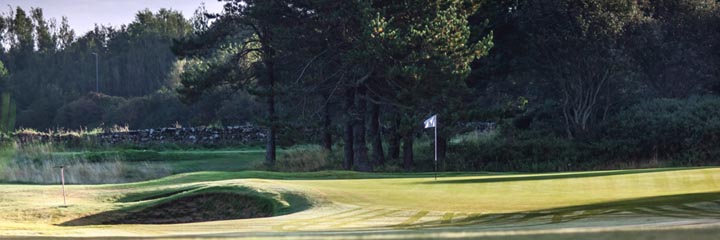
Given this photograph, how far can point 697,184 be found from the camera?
1688cm

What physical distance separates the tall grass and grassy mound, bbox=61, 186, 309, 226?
47.5 feet

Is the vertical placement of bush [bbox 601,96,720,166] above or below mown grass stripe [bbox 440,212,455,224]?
above

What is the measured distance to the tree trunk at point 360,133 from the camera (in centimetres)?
3375

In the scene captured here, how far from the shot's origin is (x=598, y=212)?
11.3 metres

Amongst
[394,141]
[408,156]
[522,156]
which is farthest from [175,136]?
[522,156]

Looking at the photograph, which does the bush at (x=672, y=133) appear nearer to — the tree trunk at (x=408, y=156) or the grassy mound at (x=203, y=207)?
the tree trunk at (x=408, y=156)

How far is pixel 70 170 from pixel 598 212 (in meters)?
24.0

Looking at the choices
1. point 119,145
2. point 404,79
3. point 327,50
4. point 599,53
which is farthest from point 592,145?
point 119,145

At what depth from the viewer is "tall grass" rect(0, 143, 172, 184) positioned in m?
30.2

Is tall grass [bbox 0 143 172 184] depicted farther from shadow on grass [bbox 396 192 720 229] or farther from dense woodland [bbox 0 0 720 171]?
shadow on grass [bbox 396 192 720 229]

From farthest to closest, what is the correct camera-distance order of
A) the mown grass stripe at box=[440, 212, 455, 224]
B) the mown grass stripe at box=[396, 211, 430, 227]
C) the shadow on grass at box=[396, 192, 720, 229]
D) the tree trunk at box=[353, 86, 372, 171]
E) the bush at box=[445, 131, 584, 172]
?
the tree trunk at box=[353, 86, 372, 171] < the bush at box=[445, 131, 584, 172] < the mown grass stripe at box=[440, 212, 455, 224] < the mown grass stripe at box=[396, 211, 430, 227] < the shadow on grass at box=[396, 192, 720, 229]

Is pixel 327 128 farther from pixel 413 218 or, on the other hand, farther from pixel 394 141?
pixel 413 218

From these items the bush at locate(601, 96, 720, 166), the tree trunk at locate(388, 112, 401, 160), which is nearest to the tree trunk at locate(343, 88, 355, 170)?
the tree trunk at locate(388, 112, 401, 160)

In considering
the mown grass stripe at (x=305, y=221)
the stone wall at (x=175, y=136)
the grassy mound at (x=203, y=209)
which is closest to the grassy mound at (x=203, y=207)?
the grassy mound at (x=203, y=209)
